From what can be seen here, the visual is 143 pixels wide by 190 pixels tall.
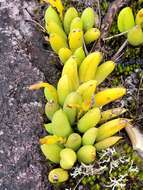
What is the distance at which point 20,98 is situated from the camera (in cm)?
220

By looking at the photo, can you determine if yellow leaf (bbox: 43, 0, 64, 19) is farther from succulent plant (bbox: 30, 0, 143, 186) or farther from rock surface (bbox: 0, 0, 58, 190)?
rock surface (bbox: 0, 0, 58, 190)

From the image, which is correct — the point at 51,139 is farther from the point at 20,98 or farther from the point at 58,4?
the point at 58,4

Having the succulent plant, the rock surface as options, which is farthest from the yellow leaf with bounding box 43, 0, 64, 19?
the rock surface

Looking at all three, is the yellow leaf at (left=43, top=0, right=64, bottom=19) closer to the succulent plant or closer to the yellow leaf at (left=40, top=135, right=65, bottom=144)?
the succulent plant

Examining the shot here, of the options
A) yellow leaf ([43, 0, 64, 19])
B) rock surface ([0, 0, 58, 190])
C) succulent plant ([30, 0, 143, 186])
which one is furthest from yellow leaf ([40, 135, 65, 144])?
yellow leaf ([43, 0, 64, 19])

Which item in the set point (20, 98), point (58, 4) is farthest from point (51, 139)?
point (58, 4)

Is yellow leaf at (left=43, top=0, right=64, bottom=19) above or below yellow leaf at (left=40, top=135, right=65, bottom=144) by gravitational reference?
above

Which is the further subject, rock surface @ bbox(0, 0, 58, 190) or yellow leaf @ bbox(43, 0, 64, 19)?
yellow leaf @ bbox(43, 0, 64, 19)

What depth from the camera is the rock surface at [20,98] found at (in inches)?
80.6

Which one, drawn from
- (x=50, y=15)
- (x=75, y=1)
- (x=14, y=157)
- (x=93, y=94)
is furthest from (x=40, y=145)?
(x=75, y=1)

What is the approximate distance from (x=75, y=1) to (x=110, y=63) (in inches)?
19.3

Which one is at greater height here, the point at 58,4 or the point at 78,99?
the point at 58,4

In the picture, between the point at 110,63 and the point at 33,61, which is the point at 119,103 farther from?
the point at 33,61

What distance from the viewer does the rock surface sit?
2.05 m
